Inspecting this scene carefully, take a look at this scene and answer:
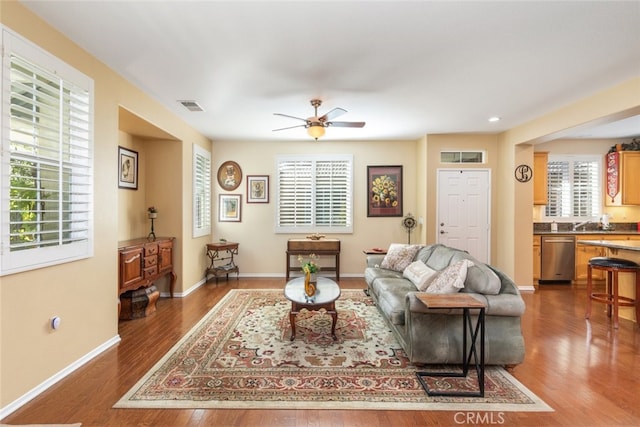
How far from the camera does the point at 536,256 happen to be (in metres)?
5.48

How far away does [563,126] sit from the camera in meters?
4.07

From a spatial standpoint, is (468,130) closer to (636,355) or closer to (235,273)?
(636,355)

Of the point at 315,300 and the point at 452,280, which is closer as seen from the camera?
the point at 452,280

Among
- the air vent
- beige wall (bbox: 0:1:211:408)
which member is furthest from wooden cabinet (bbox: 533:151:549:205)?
beige wall (bbox: 0:1:211:408)

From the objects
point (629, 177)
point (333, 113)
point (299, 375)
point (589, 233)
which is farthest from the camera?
point (629, 177)

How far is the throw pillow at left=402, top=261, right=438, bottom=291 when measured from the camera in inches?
122

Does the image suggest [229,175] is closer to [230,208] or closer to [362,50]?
[230,208]

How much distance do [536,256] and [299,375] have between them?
17.1ft

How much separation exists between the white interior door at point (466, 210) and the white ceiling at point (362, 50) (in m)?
1.66

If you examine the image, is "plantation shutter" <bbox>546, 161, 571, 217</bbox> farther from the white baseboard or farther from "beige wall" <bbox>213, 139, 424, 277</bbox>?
the white baseboard

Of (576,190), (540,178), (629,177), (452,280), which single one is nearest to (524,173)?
(540,178)

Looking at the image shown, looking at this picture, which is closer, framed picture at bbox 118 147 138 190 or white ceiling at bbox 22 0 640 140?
white ceiling at bbox 22 0 640 140

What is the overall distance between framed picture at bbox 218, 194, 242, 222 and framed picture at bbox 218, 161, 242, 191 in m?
0.18

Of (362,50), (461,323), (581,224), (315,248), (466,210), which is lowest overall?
(461,323)
